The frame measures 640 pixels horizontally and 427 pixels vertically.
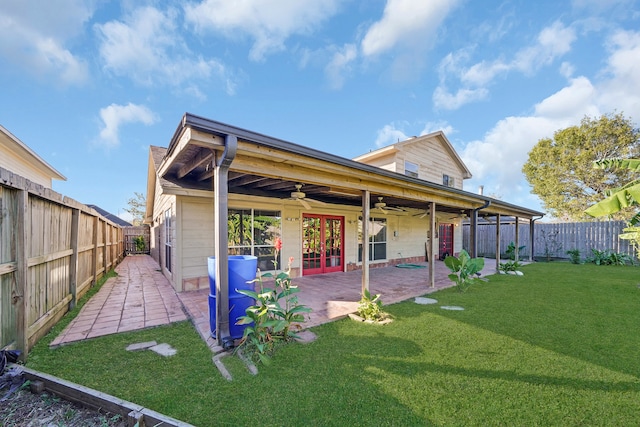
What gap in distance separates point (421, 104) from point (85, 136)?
70.0 ft

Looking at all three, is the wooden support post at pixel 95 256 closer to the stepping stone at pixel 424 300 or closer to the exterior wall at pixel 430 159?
the stepping stone at pixel 424 300

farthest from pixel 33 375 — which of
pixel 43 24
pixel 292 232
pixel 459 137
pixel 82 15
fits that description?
pixel 459 137

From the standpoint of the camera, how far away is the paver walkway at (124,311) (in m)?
3.90

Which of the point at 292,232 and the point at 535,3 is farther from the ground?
the point at 535,3

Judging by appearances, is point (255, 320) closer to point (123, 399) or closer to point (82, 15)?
point (123, 399)

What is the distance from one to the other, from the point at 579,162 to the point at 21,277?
2520 centimetres

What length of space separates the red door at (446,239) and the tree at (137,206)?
97.7ft

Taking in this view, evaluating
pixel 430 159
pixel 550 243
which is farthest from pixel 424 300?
pixel 550 243

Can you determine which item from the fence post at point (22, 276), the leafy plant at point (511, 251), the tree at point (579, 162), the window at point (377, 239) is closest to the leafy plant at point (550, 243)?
the leafy plant at point (511, 251)

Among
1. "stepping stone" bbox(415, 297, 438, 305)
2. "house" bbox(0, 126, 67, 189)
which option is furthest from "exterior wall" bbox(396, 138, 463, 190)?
"house" bbox(0, 126, 67, 189)

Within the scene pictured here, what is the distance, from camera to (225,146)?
3.16 metres

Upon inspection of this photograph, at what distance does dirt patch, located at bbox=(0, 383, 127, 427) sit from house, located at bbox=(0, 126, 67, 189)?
8.94 m

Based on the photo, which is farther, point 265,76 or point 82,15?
point 265,76

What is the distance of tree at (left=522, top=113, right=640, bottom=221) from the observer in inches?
634
